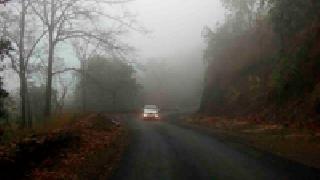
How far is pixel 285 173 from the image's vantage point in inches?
517

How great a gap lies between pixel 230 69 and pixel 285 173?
4639cm

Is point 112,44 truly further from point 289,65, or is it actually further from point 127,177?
point 289,65

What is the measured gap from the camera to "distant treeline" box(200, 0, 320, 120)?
35.1 metres

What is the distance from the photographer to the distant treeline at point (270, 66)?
35.1 m

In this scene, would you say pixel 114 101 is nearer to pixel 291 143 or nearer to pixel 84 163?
pixel 291 143

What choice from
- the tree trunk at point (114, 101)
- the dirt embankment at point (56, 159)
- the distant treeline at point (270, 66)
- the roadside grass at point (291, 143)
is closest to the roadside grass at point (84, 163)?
the dirt embankment at point (56, 159)

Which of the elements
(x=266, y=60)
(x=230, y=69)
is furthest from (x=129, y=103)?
(x=266, y=60)

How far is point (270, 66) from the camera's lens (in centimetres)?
4784

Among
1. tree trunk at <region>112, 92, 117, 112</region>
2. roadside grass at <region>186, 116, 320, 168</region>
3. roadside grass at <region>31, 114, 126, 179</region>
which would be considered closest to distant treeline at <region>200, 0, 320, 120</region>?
roadside grass at <region>186, 116, 320, 168</region>

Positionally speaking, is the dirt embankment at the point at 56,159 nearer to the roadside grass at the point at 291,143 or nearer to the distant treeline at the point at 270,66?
the roadside grass at the point at 291,143

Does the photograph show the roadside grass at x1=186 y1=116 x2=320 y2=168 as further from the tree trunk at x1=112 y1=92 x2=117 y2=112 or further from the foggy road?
the tree trunk at x1=112 y1=92 x2=117 y2=112

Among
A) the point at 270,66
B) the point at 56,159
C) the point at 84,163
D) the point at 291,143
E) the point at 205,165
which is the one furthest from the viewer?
the point at 270,66

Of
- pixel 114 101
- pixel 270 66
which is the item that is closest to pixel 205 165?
pixel 270 66

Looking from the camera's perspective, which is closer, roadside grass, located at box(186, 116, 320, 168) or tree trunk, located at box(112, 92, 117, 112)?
roadside grass, located at box(186, 116, 320, 168)
